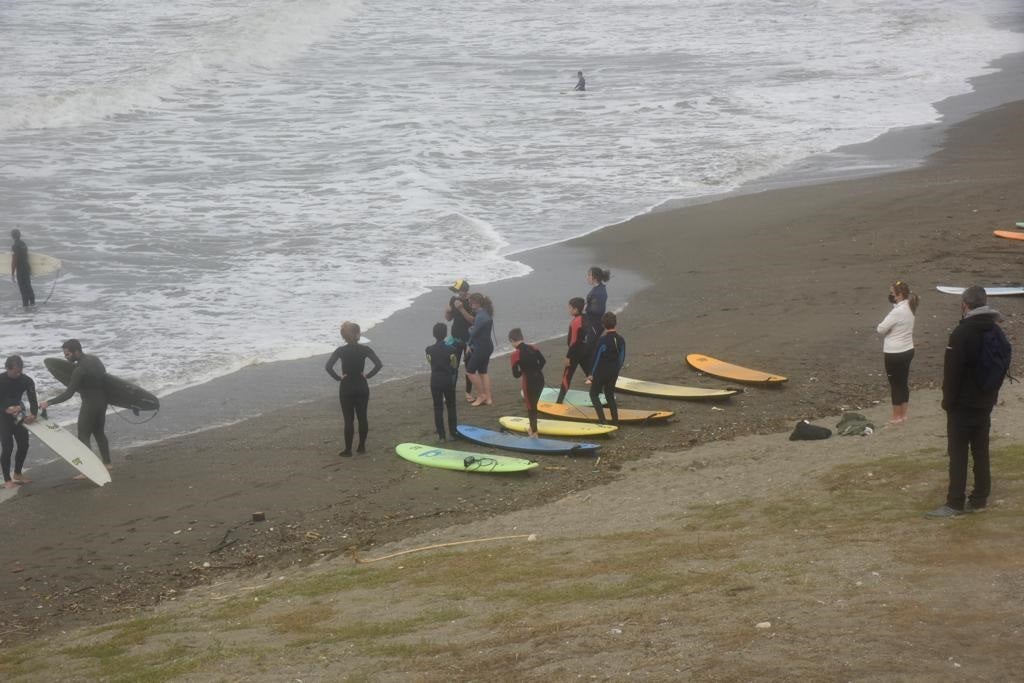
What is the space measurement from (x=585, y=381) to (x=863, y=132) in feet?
71.9

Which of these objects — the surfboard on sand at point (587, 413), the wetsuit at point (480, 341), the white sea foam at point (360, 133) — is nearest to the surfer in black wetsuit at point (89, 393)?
the white sea foam at point (360, 133)

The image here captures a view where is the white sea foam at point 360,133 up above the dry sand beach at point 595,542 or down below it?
above

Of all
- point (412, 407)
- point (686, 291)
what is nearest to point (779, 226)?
point (686, 291)

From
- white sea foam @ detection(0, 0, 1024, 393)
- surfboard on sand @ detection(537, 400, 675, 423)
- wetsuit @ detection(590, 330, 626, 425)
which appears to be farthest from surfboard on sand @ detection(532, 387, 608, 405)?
white sea foam @ detection(0, 0, 1024, 393)

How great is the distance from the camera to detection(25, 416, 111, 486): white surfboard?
479 inches

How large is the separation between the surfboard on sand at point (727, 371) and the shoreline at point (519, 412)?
0.16 m

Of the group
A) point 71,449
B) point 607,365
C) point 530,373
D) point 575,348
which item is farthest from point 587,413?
point 71,449

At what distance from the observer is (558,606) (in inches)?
A: 299

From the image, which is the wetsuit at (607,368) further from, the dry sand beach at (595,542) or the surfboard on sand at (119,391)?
the surfboard on sand at (119,391)

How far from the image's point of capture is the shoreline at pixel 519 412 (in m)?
10.5

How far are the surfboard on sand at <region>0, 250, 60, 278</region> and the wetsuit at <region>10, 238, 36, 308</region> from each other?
3.00 feet

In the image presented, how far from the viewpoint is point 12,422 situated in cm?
1219

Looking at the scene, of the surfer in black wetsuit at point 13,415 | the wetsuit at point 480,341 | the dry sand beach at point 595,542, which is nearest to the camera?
the dry sand beach at point 595,542

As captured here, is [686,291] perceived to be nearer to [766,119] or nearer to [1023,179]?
[1023,179]
